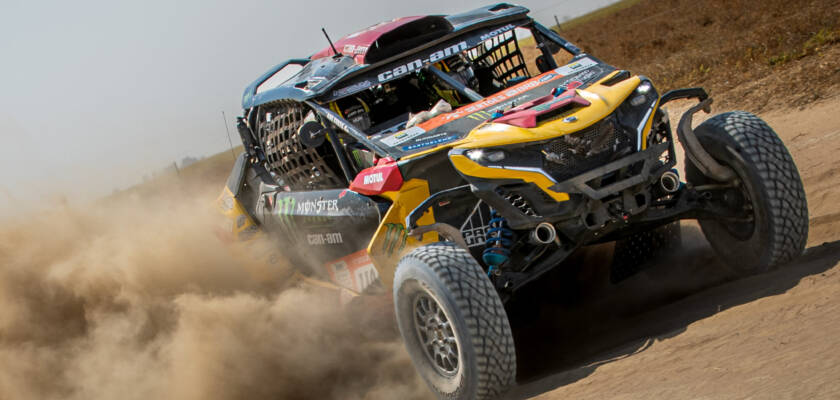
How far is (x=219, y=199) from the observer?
26.2 ft

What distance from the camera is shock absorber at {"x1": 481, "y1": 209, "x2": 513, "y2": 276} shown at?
469 cm

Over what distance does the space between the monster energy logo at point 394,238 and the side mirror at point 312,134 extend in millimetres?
1036

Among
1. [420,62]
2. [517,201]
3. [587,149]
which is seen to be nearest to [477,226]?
[517,201]

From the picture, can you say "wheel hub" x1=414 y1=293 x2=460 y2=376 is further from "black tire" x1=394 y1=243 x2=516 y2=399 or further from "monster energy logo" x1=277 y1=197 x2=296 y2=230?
"monster energy logo" x1=277 y1=197 x2=296 y2=230

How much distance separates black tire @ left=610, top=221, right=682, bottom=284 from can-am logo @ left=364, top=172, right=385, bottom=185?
6.49 feet

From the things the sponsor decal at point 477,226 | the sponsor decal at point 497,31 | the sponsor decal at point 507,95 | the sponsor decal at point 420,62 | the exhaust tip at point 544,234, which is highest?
the sponsor decal at point 497,31

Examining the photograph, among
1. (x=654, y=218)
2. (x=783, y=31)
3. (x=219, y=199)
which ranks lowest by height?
(x=783, y=31)

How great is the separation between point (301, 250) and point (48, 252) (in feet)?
10.8

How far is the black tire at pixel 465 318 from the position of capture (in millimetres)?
4180

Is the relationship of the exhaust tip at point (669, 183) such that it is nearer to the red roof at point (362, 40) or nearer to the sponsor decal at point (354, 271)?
the sponsor decal at point (354, 271)

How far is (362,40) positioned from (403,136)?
1411 millimetres

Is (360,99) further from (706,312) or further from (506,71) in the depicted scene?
(706,312)

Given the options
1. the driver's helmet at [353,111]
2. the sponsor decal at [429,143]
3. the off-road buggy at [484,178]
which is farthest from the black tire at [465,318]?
the driver's helmet at [353,111]

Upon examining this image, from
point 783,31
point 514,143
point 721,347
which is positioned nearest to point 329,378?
point 514,143
